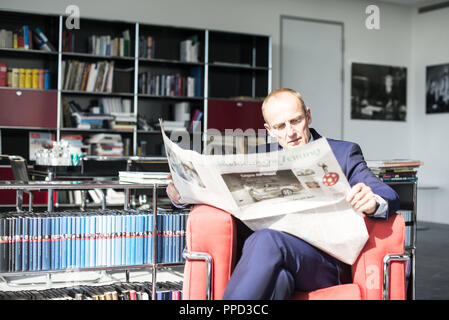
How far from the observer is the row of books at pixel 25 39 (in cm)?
575

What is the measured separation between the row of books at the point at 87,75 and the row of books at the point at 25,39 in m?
0.27

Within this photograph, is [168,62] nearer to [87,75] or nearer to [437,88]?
[87,75]

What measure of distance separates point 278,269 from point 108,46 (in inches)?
190

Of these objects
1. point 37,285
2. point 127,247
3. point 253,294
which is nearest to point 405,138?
point 37,285

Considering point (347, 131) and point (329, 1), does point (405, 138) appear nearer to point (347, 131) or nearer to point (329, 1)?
point (347, 131)

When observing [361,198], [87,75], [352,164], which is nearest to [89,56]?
[87,75]

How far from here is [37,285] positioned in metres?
3.99

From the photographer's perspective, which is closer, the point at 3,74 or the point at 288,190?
the point at 288,190

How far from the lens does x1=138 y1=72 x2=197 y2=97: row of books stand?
630 centimetres

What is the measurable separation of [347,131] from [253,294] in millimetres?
6331

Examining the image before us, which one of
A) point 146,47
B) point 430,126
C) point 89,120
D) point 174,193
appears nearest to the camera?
point 174,193

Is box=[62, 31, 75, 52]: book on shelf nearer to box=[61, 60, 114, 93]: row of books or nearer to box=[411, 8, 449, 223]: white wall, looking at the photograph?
box=[61, 60, 114, 93]: row of books

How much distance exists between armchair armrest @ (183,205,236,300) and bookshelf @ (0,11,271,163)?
13.7ft

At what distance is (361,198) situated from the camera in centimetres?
188
